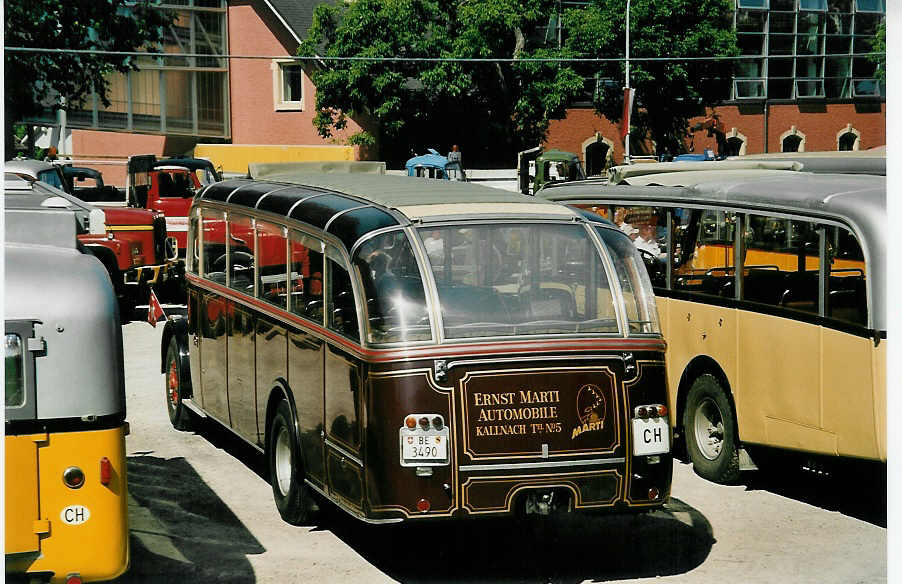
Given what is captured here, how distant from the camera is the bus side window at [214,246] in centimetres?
1134

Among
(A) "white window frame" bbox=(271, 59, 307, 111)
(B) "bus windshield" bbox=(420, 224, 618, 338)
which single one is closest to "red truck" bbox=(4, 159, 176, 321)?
(B) "bus windshield" bbox=(420, 224, 618, 338)

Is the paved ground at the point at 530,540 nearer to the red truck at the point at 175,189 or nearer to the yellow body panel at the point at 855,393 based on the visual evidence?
the yellow body panel at the point at 855,393

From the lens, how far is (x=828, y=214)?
9.32 meters

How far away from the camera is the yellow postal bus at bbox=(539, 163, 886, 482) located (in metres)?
8.86

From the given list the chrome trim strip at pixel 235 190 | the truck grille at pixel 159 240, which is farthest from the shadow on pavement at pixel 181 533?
the truck grille at pixel 159 240

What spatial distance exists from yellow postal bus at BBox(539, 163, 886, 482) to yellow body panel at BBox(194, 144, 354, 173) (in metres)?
37.8

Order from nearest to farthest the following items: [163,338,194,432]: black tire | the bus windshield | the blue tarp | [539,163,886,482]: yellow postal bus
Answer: the bus windshield, [539,163,886,482]: yellow postal bus, [163,338,194,432]: black tire, the blue tarp

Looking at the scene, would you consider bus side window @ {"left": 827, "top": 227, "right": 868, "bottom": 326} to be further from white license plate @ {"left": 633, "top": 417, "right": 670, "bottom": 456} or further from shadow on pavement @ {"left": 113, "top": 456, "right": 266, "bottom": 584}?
shadow on pavement @ {"left": 113, "top": 456, "right": 266, "bottom": 584}

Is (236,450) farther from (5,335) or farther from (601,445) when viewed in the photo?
(5,335)

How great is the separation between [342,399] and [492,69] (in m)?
40.2

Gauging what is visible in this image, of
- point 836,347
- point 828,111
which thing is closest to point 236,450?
point 836,347

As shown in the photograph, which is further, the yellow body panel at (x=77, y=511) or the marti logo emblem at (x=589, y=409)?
the marti logo emblem at (x=589, y=409)

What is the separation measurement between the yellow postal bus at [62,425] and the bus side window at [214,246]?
4893 mm

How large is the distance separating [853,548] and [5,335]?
19.1 feet
